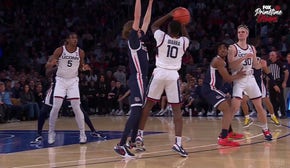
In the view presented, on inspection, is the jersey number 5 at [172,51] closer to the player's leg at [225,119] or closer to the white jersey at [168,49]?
the white jersey at [168,49]

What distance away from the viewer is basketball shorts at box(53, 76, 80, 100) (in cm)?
888

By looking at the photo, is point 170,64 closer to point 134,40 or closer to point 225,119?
point 134,40

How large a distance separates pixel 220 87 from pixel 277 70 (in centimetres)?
647

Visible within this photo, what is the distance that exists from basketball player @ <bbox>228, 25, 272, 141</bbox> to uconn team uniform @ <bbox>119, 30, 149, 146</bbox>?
1955 mm

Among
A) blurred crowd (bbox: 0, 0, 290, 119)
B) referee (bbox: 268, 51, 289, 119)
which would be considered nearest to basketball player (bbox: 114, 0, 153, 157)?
referee (bbox: 268, 51, 289, 119)

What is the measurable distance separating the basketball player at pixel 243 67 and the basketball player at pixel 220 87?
0.13m

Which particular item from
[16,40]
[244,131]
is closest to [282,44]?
[244,131]

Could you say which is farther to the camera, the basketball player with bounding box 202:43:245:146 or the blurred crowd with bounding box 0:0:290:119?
the blurred crowd with bounding box 0:0:290:119

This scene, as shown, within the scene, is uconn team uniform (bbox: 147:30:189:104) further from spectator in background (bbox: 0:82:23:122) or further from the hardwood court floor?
spectator in background (bbox: 0:82:23:122)

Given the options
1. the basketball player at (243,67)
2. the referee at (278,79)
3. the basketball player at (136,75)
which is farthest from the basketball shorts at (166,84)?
the referee at (278,79)

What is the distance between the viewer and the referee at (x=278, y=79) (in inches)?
583

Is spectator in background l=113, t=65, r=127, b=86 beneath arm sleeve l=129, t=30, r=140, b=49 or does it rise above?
beneath

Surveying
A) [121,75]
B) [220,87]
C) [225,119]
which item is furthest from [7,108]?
[225,119]

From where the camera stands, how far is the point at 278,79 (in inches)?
587
